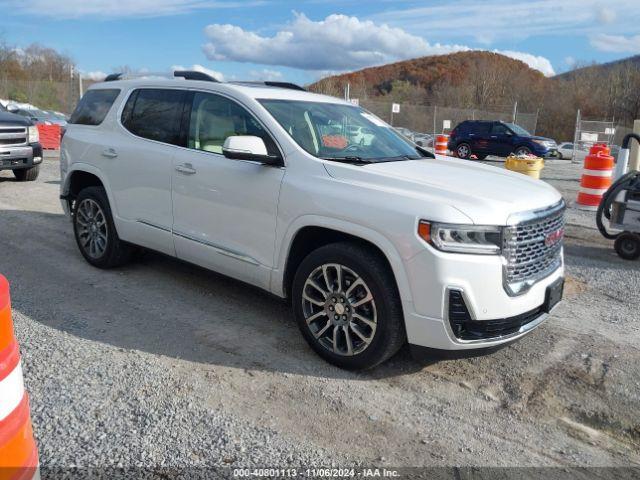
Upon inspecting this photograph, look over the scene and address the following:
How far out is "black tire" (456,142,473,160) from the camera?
23.7 metres

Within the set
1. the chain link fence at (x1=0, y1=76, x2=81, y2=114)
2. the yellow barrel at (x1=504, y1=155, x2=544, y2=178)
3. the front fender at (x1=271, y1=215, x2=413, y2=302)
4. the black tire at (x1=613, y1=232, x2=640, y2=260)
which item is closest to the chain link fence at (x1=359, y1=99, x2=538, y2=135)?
the yellow barrel at (x1=504, y1=155, x2=544, y2=178)

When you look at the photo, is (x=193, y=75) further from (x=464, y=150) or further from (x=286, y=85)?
(x=464, y=150)

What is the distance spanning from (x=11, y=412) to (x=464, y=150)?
23.5 meters

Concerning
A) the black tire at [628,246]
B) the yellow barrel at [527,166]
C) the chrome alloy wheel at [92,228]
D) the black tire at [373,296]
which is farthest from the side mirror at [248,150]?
the yellow barrel at [527,166]

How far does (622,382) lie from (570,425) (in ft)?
2.56

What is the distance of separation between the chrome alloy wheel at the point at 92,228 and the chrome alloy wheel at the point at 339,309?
270 cm

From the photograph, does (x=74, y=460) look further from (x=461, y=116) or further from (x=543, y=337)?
(x=461, y=116)

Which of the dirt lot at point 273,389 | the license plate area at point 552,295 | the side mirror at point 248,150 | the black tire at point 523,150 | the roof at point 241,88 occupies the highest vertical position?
the roof at point 241,88

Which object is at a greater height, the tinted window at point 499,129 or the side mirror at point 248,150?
the side mirror at point 248,150

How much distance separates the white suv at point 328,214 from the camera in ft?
11.0

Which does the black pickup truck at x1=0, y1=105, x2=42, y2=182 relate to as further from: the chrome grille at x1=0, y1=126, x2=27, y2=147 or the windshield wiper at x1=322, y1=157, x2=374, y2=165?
the windshield wiper at x1=322, y1=157, x2=374, y2=165

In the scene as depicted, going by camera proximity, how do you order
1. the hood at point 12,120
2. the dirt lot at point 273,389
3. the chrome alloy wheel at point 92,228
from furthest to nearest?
the hood at point 12,120, the chrome alloy wheel at point 92,228, the dirt lot at point 273,389

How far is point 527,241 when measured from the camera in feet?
11.5

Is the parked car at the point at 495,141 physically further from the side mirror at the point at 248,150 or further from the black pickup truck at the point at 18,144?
the side mirror at the point at 248,150
